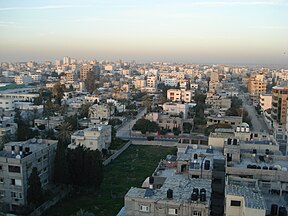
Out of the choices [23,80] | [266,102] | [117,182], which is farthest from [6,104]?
[23,80]

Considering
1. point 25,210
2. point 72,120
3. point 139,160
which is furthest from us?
point 72,120

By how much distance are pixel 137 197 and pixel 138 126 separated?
18824 millimetres

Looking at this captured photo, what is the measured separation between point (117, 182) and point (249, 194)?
920cm

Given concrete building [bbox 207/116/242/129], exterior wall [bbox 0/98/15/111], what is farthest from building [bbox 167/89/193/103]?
exterior wall [bbox 0/98/15/111]

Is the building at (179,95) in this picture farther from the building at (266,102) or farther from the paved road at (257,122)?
the building at (266,102)

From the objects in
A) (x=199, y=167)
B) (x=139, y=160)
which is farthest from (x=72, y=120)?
(x=199, y=167)

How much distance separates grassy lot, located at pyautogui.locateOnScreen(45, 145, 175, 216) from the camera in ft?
44.3

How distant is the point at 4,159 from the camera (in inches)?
503

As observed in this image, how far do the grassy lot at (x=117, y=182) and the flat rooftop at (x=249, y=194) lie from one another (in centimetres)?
601

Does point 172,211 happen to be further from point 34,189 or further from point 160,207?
point 34,189

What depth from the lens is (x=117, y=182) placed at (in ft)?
54.3

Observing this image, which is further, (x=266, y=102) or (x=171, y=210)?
(x=266, y=102)

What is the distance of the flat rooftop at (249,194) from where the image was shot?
754 cm

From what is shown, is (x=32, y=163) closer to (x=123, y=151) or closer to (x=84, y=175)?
(x=84, y=175)
